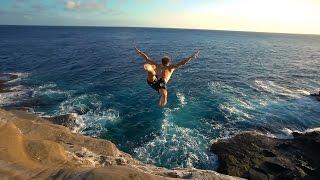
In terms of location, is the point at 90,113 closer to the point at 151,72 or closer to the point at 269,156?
the point at 269,156

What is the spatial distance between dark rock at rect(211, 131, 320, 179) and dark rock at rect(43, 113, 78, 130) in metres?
13.6

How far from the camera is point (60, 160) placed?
547 inches

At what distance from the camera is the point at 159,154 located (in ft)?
76.4

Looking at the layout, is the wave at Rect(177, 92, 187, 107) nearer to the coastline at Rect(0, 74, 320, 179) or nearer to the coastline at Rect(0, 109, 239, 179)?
the coastline at Rect(0, 74, 320, 179)

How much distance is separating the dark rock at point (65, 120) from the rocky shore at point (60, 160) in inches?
249

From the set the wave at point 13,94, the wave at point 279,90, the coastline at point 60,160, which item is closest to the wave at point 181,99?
the wave at point 279,90

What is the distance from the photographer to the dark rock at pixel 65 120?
27.8m

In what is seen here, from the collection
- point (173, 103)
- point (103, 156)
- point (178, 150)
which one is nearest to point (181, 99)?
point (173, 103)

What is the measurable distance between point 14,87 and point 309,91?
144 feet

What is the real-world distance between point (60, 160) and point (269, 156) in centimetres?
1639

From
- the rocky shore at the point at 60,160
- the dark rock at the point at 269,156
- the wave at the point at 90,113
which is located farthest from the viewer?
the wave at the point at 90,113

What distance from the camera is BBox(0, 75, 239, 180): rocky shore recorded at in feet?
36.3

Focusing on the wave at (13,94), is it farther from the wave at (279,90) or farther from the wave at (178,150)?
the wave at (279,90)

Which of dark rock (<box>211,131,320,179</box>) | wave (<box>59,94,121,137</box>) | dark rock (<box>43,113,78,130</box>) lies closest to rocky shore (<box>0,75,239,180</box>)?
wave (<box>59,94,121,137</box>)
